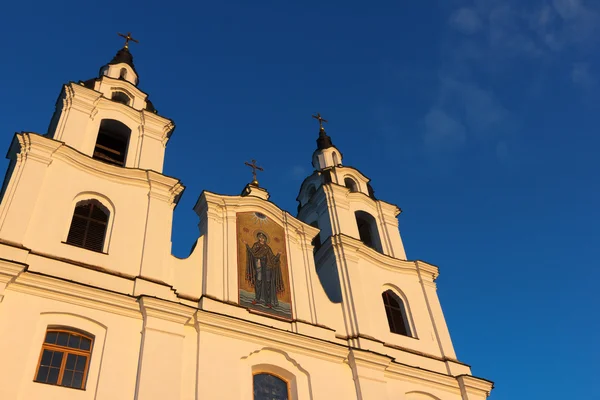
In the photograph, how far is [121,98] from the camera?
68.2 ft

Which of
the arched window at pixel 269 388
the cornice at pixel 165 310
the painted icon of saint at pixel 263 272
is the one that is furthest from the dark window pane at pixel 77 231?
the arched window at pixel 269 388

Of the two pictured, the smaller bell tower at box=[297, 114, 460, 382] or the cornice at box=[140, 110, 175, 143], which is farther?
the cornice at box=[140, 110, 175, 143]

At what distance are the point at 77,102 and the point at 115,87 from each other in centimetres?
253

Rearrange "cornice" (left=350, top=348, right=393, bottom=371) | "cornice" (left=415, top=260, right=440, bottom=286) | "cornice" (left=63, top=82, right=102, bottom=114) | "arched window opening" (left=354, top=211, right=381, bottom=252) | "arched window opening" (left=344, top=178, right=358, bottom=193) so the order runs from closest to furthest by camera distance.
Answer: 1. "cornice" (left=350, top=348, right=393, bottom=371)
2. "cornice" (left=63, top=82, right=102, bottom=114)
3. "cornice" (left=415, top=260, right=440, bottom=286)
4. "arched window opening" (left=354, top=211, right=381, bottom=252)
5. "arched window opening" (left=344, top=178, right=358, bottom=193)

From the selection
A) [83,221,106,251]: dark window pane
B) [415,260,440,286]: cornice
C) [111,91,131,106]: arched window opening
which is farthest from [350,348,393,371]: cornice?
[111,91,131,106]: arched window opening

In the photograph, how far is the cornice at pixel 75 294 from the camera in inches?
498

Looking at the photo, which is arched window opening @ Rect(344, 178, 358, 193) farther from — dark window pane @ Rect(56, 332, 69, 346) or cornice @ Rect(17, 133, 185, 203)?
dark window pane @ Rect(56, 332, 69, 346)

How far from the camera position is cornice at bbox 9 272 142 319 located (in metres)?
12.7

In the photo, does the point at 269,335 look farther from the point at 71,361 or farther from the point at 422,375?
the point at 422,375

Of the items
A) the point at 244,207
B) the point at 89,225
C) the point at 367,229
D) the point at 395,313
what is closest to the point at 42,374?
the point at 89,225

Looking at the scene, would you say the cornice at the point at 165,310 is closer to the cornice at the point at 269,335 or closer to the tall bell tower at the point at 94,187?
the cornice at the point at 269,335

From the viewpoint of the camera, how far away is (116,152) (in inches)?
733

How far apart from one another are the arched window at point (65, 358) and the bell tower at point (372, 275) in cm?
710

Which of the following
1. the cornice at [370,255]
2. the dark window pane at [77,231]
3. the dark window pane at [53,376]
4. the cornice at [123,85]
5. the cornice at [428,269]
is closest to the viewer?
the dark window pane at [53,376]
